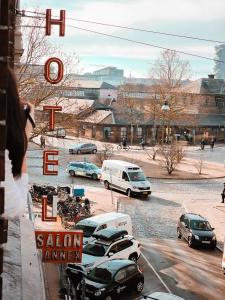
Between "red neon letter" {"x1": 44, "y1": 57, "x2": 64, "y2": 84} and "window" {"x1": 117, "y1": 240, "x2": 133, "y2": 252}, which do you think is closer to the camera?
"red neon letter" {"x1": 44, "y1": 57, "x2": 64, "y2": 84}

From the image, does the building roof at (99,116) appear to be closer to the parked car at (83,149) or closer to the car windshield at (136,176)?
the parked car at (83,149)

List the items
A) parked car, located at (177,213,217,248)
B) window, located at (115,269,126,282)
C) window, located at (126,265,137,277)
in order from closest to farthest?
window, located at (115,269,126,282) → window, located at (126,265,137,277) → parked car, located at (177,213,217,248)

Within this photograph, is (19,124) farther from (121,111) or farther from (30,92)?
(121,111)

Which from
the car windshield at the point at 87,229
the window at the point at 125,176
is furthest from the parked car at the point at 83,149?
the car windshield at the point at 87,229

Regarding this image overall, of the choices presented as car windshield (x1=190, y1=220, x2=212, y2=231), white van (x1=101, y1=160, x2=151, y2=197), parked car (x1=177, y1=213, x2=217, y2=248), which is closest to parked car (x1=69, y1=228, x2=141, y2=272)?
parked car (x1=177, y1=213, x2=217, y2=248)

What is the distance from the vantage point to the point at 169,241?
74.3ft

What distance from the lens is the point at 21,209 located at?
2.93m

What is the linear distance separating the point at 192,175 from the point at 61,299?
29.7m

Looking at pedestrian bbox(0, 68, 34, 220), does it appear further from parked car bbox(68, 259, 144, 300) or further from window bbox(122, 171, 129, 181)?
window bbox(122, 171, 129, 181)

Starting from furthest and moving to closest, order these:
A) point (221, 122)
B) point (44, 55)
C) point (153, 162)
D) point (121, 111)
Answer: point (221, 122) < point (121, 111) < point (153, 162) < point (44, 55)

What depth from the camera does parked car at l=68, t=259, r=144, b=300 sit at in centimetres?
1515

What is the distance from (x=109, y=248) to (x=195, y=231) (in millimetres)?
5285

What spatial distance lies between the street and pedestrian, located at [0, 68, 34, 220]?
44.4 feet

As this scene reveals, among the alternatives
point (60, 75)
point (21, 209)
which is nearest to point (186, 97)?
point (60, 75)
